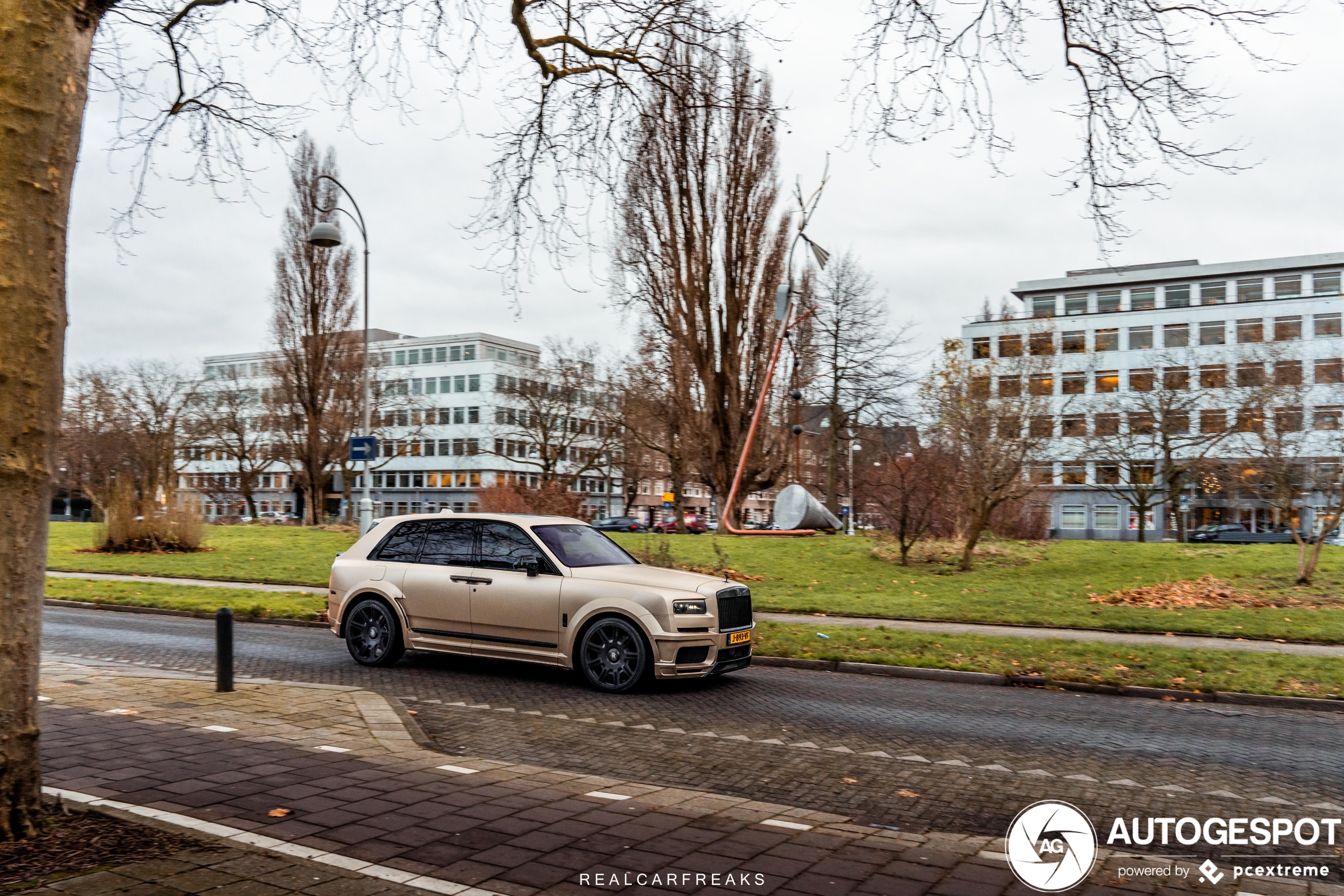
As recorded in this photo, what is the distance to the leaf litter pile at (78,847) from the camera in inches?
160

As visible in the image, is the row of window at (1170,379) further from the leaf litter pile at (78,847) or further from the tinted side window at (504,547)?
the leaf litter pile at (78,847)

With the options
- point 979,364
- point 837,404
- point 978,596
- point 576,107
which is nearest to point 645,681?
point 576,107

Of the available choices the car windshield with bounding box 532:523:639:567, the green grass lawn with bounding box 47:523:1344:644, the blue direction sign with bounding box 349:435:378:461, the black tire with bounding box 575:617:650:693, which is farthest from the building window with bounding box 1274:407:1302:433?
the blue direction sign with bounding box 349:435:378:461

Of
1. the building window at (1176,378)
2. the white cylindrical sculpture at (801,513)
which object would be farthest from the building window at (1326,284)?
the white cylindrical sculpture at (801,513)

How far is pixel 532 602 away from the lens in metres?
10.1

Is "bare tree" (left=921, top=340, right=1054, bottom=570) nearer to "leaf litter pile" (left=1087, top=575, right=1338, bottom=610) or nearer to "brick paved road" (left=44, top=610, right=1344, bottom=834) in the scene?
"leaf litter pile" (left=1087, top=575, right=1338, bottom=610)

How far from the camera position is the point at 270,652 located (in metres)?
12.5

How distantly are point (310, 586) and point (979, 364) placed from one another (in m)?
18.7

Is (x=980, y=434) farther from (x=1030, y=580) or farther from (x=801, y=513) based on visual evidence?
(x=801, y=513)

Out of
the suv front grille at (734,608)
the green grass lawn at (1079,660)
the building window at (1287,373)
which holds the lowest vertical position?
the green grass lawn at (1079,660)

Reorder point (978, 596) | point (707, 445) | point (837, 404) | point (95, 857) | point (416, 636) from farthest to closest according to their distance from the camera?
point (837, 404)
point (707, 445)
point (978, 596)
point (416, 636)
point (95, 857)

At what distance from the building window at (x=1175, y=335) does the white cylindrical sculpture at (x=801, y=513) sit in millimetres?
52372

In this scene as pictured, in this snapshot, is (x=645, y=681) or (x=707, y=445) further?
(x=707, y=445)

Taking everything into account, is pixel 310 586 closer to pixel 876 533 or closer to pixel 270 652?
pixel 270 652
